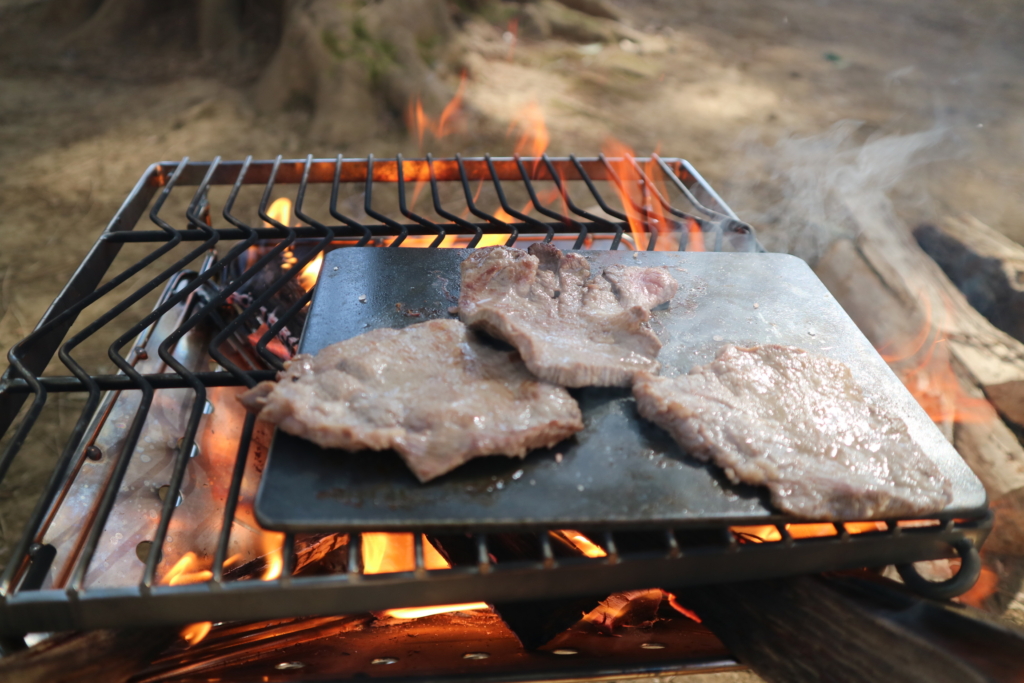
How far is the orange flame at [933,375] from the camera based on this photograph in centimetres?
295

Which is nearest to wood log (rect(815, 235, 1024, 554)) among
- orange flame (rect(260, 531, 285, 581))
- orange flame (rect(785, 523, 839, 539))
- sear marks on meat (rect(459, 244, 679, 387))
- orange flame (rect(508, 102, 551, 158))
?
orange flame (rect(785, 523, 839, 539))

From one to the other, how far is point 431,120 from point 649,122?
9.71ft

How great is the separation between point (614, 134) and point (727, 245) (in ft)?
17.3

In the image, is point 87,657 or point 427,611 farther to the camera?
point 427,611

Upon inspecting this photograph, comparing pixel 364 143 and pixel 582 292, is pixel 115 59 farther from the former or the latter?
pixel 582 292

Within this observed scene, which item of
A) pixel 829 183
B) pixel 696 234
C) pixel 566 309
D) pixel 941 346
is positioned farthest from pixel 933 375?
pixel 829 183

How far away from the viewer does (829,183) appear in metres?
5.22

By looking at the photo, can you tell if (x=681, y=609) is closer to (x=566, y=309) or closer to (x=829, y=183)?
(x=566, y=309)

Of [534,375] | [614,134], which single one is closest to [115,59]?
[614,134]

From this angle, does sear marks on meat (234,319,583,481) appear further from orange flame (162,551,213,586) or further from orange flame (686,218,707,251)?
orange flame (686,218,707,251)

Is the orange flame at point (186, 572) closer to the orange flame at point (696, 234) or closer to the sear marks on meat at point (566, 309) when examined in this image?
the sear marks on meat at point (566, 309)

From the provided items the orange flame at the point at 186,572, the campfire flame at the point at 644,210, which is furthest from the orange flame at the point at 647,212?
the orange flame at the point at 186,572

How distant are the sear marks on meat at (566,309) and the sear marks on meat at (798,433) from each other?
6.4 inches

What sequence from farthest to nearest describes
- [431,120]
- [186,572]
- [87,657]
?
1. [431,120]
2. [186,572]
3. [87,657]
